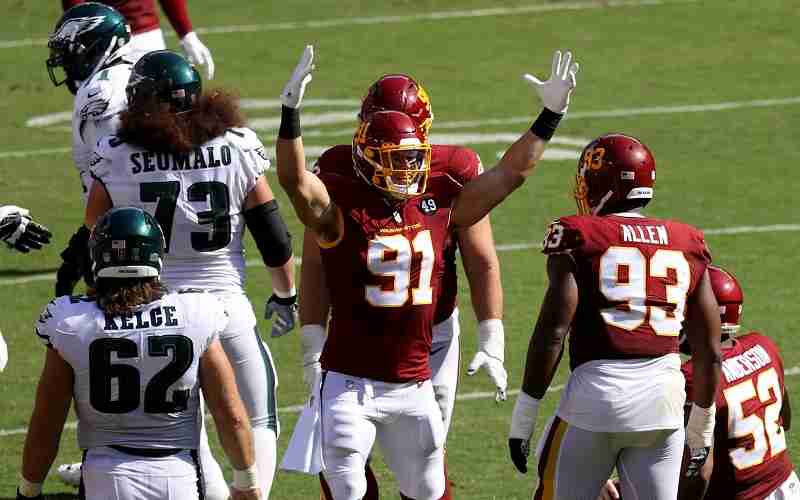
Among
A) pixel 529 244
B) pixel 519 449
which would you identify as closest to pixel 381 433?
pixel 519 449

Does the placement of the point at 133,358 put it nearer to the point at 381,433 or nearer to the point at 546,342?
the point at 381,433

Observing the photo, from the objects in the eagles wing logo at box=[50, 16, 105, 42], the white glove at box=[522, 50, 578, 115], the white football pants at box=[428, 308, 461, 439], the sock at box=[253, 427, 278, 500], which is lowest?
the sock at box=[253, 427, 278, 500]

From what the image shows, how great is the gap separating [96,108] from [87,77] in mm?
607

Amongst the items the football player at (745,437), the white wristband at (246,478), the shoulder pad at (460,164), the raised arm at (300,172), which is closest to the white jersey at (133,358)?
the white wristband at (246,478)

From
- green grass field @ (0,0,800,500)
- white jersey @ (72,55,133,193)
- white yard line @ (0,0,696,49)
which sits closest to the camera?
white jersey @ (72,55,133,193)

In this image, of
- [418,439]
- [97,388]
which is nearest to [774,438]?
[418,439]

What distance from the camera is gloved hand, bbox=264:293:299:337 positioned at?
21.4ft

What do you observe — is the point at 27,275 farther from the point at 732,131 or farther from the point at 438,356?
the point at 732,131

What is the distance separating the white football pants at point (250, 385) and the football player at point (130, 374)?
1071mm

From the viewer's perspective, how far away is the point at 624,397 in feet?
17.2

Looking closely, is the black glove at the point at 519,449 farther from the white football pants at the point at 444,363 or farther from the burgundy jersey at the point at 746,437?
the white football pants at the point at 444,363

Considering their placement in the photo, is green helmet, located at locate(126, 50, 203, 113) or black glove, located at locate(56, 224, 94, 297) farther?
black glove, located at locate(56, 224, 94, 297)

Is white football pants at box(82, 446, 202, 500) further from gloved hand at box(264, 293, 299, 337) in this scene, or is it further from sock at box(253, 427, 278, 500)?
gloved hand at box(264, 293, 299, 337)

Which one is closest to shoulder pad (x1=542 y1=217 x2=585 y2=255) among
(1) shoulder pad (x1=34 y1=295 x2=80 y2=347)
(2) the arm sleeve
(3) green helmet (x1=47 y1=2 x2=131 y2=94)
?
(1) shoulder pad (x1=34 y1=295 x2=80 y2=347)
